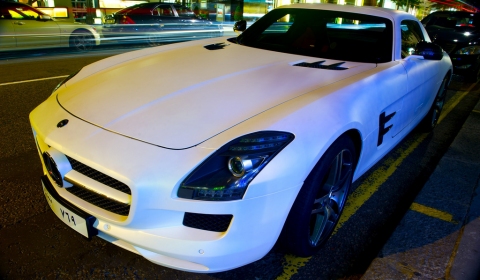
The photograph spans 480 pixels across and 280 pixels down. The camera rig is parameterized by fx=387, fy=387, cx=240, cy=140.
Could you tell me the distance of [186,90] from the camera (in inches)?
92.4

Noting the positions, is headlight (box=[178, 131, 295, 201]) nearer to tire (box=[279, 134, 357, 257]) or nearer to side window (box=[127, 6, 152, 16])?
tire (box=[279, 134, 357, 257])

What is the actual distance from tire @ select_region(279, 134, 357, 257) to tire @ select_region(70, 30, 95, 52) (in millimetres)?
9741

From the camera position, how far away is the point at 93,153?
71.9 inches

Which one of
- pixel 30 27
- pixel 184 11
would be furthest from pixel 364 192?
pixel 184 11

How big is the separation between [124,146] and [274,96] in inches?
35.8

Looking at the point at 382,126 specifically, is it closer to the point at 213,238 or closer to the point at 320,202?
the point at 320,202

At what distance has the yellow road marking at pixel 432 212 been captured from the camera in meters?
2.73

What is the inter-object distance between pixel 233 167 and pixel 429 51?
2.56 m

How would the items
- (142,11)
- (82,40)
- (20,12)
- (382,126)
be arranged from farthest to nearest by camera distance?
(142,11) < (82,40) < (20,12) < (382,126)

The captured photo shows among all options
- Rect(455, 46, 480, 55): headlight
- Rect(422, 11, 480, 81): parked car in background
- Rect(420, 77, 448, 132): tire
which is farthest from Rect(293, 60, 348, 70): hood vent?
Rect(455, 46, 480, 55): headlight

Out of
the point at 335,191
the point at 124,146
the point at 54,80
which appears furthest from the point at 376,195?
the point at 54,80

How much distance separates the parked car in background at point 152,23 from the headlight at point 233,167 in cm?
1094

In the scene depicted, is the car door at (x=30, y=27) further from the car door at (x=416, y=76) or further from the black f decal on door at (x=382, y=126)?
the black f decal on door at (x=382, y=126)

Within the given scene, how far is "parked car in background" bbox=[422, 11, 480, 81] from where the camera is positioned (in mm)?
7848
